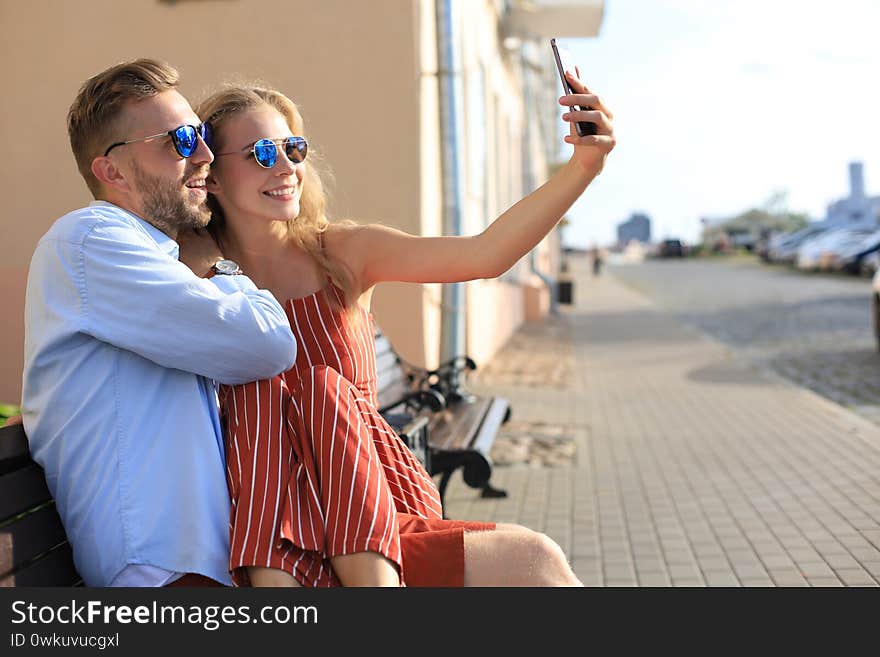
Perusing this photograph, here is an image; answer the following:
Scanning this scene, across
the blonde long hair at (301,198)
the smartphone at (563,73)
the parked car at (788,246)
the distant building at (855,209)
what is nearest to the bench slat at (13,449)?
the blonde long hair at (301,198)

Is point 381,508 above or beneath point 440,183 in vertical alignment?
beneath

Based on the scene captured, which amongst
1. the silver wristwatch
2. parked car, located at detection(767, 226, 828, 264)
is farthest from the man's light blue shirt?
parked car, located at detection(767, 226, 828, 264)

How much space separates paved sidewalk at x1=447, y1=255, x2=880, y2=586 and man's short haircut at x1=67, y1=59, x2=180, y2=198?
3.06 meters

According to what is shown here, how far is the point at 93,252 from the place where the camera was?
221cm

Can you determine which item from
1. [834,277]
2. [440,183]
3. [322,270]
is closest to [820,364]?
[440,183]

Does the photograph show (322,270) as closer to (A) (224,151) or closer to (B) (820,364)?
(A) (224,151)

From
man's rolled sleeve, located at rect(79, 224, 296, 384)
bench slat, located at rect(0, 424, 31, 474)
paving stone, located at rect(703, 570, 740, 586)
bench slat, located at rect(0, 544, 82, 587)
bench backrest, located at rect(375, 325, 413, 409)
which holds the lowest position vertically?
paving stone, located at rect(703, 570, 740, 586)

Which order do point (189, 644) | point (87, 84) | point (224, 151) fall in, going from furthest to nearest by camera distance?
point (224, 151) → point (87, 84) → point (189, 644)

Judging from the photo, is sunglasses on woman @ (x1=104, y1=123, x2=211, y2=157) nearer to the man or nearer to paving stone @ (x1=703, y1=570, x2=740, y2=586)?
the man

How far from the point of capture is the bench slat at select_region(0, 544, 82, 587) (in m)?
Answer: 2.17

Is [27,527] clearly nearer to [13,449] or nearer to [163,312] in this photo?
[13,449]

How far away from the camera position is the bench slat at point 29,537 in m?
2.14

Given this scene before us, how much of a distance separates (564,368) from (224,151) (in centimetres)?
1082

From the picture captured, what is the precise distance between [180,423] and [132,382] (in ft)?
0.41
